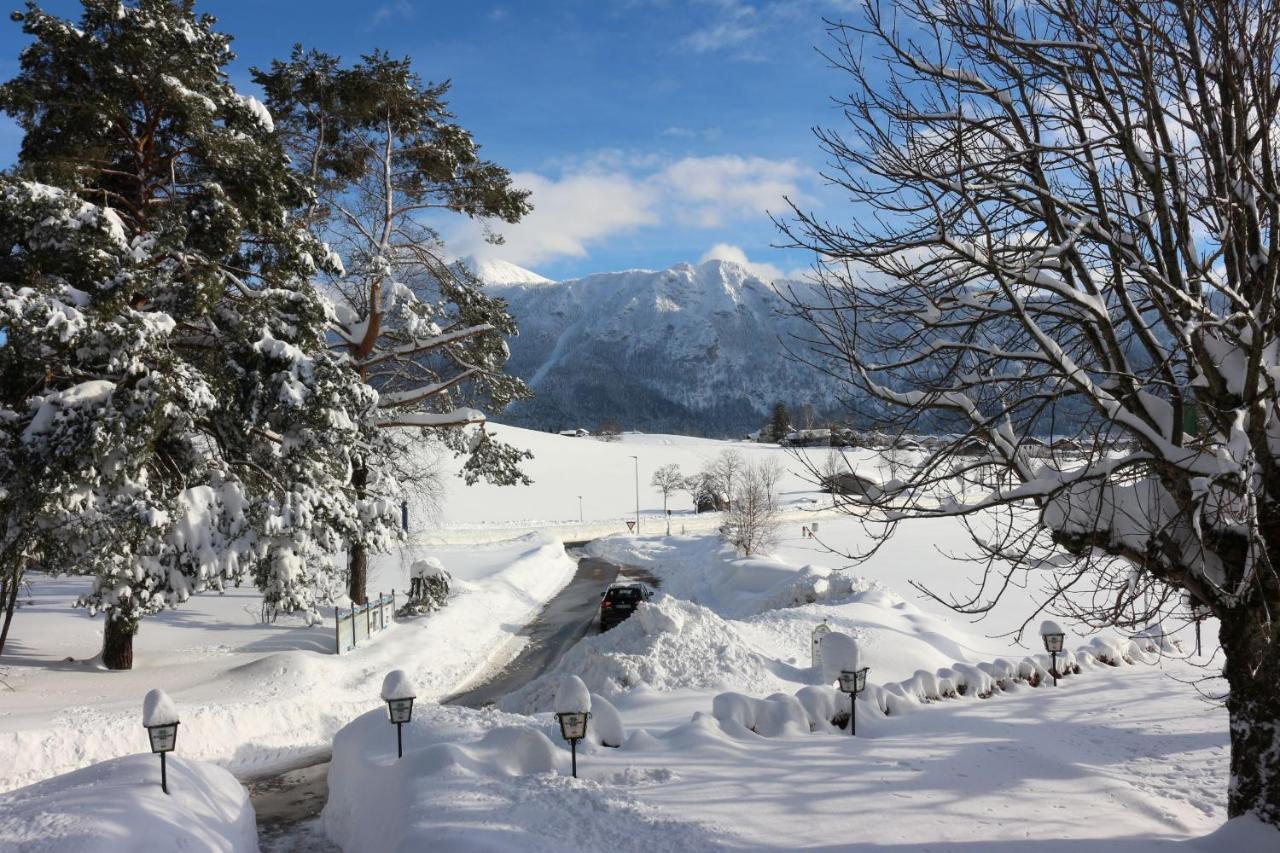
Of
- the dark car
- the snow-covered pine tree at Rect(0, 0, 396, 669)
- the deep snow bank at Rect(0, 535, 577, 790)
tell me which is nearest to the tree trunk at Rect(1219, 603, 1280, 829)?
the deep snow bank at Rect(0, 535, 577, 790)

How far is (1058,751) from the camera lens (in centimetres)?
898

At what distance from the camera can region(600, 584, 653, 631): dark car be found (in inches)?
862

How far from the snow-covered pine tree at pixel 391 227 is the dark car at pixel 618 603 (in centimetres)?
549

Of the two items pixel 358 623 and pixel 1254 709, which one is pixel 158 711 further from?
pixel 358 623

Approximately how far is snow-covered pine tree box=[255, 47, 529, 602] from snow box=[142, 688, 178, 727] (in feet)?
33.6

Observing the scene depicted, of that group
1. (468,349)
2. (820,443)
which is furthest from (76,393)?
(820,443)

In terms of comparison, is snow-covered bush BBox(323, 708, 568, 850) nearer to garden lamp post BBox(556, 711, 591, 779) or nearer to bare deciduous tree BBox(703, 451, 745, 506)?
garden lamp post BBox(556, 711, 591, 779)

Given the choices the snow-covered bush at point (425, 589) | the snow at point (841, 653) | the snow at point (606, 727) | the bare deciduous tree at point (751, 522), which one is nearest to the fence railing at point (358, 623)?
the snow-covered bush at point (425, 589)

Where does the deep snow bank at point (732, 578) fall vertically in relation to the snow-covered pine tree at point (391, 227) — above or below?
below

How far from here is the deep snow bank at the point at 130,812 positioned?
241 inches

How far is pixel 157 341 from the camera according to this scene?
40.9 feet

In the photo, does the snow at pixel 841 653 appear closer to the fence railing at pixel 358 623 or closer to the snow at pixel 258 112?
the fence railing at pixel 358 623

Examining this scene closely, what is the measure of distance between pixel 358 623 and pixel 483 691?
11.2ft

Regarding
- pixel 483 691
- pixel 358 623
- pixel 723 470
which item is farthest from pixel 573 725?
pixel 723 470
